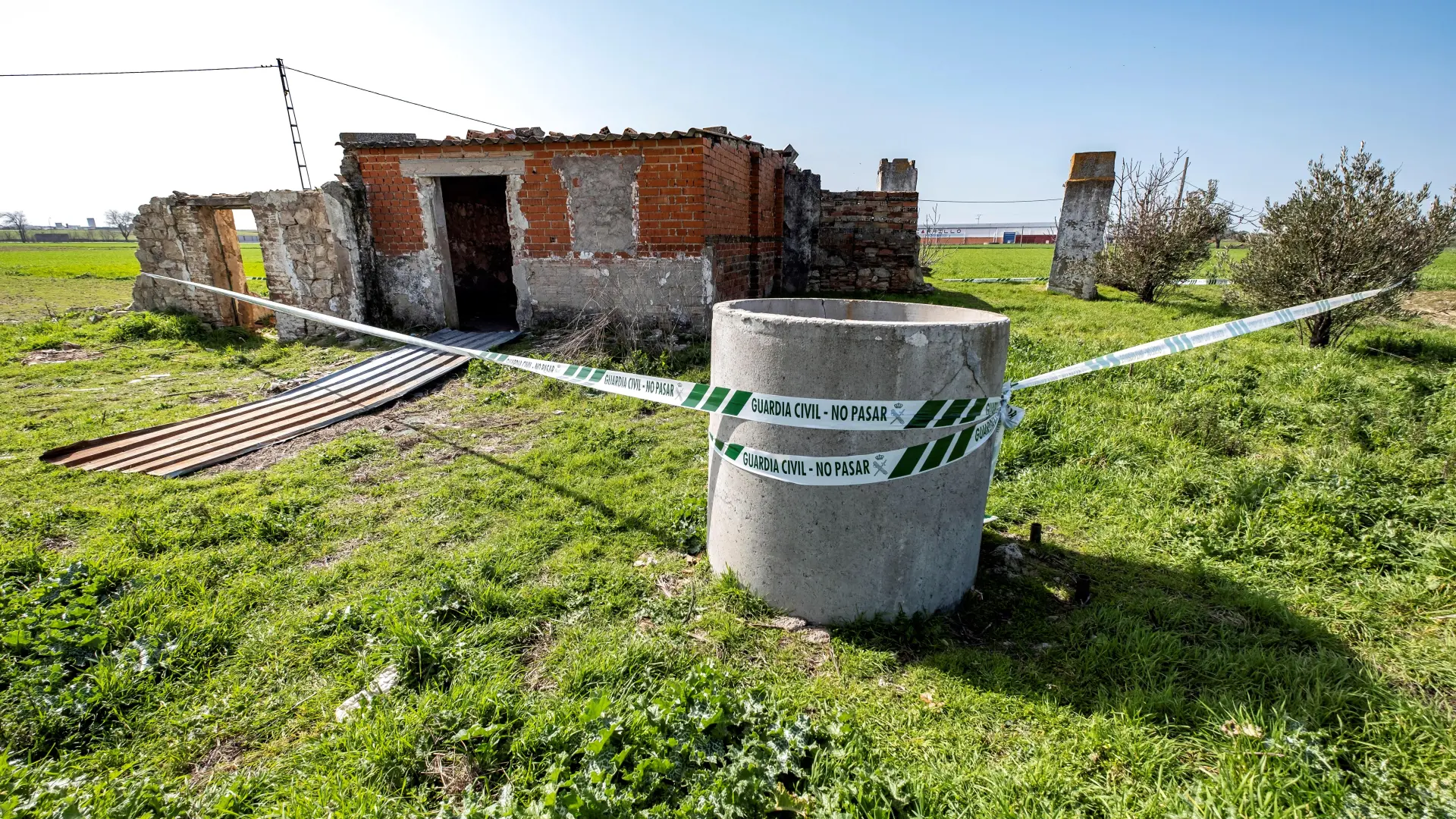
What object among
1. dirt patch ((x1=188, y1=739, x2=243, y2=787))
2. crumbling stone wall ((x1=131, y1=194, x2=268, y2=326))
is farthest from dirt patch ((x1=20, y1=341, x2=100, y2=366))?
dirt patch ((x1=188, y1=739, x2=243, y2=787))

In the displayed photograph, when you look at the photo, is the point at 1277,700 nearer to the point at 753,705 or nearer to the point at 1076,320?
the point at 753,705

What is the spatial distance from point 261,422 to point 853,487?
5.81 metres

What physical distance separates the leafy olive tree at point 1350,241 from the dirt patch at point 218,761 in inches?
410

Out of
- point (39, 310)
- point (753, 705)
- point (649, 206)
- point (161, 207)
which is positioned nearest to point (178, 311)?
point (161, 207)

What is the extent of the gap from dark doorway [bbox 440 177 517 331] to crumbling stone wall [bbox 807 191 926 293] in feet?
21.8

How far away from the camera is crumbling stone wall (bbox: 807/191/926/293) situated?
14227 millimetres

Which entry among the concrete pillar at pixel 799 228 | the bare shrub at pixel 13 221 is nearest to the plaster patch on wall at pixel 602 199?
the concrete pillar at pixel 799 228

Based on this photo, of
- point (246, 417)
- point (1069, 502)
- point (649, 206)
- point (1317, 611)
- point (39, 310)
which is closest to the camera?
point (1317, 611)

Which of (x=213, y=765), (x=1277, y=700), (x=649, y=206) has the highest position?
(x=649, y=206)

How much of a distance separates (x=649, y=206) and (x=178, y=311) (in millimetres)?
8426

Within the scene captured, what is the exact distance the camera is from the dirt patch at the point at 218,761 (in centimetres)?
209

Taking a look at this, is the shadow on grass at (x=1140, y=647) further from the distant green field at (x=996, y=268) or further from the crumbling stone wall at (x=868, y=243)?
the distant green field at (x=996, y=268)

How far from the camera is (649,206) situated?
8492 millimetres

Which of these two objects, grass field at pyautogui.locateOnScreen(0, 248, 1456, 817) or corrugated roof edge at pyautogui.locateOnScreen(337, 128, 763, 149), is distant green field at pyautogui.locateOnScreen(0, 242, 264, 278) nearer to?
corrugated roof edge at pyautogui.locateOnScreen(337, 128, 763, 149)
